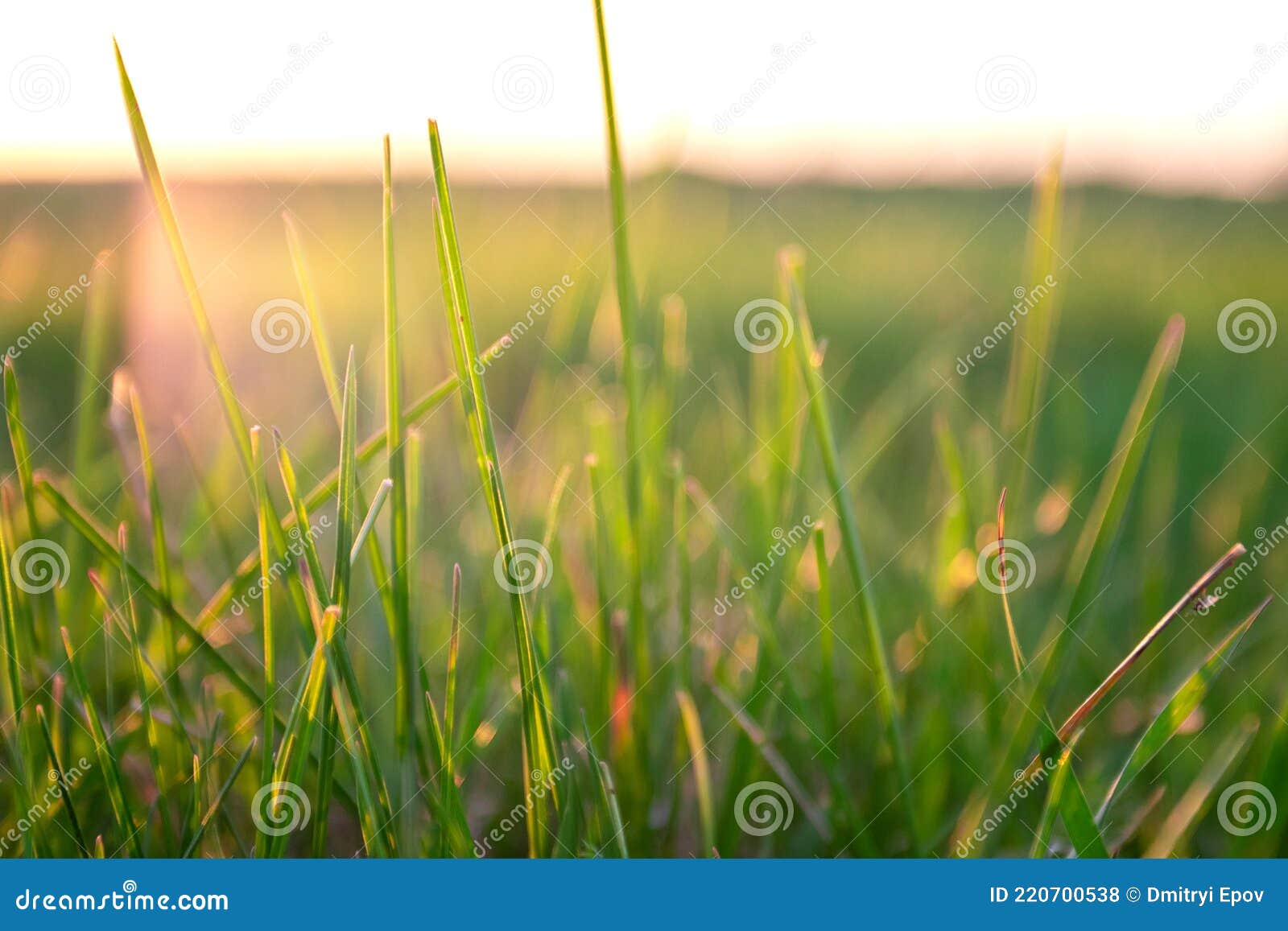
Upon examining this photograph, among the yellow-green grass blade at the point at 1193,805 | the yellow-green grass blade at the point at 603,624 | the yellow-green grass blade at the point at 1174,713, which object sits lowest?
the yellow-green grass blade at the point at 1193,805

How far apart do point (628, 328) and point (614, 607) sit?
26cm

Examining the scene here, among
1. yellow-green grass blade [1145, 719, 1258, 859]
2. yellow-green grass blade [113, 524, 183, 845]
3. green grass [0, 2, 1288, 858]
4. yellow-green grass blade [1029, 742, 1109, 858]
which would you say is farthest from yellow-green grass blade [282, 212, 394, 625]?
yellow-green grass blade [1145, 719, 1258, 859]

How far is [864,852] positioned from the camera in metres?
0.56

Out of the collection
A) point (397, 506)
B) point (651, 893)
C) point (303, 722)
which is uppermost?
point (397, 506)

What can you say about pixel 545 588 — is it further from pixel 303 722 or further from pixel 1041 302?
pixel 1041 302

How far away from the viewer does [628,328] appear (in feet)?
1.62

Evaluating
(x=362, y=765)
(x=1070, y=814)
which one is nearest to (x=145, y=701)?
(x=362, y=765)

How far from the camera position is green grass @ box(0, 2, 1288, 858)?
1.57ft

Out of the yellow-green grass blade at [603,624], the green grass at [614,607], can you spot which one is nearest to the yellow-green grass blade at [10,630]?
the green grass at [614,607]

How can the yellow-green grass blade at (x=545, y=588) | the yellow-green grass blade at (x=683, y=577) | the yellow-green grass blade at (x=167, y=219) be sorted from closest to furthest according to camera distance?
1. the yellow-green grass blade at (x=167, y=219)
2. the yellow-green grass blade at (x=545, y=588)
3. the yellow-green grass blade at (x=683, y=577)

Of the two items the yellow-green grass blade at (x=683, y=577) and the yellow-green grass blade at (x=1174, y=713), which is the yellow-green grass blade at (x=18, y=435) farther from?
the yellow-green grass blade at (x=1174, y=713)

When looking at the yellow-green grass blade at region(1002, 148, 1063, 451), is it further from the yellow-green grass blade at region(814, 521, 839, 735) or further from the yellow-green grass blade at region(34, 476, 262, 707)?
the yellow-green grass blade at region(34, 476, 262, 707)

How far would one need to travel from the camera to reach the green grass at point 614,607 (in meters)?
0.48

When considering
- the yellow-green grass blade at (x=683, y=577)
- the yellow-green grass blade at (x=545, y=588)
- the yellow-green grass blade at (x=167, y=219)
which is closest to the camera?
the yellow-green grass blade at (x=167, y=219)
